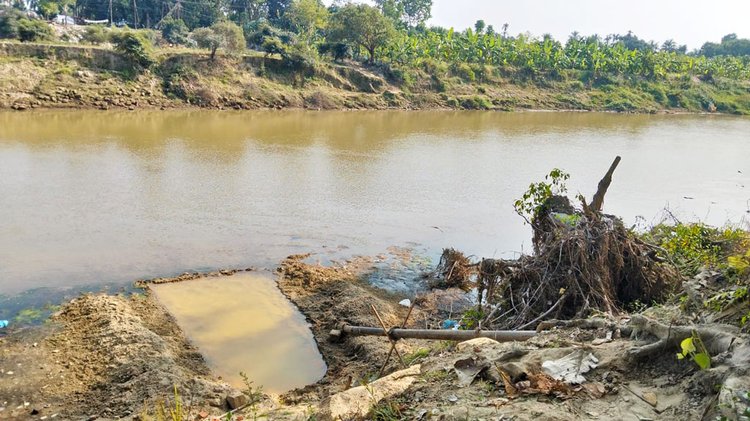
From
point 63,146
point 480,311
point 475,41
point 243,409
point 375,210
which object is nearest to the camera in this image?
point 243,409

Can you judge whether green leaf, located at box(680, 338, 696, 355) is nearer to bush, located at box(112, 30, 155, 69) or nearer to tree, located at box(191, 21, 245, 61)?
bush, located at box(112, 30, 155, 69)

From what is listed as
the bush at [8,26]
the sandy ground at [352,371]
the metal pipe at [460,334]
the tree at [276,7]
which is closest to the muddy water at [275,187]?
the sandy ground at [352,371]

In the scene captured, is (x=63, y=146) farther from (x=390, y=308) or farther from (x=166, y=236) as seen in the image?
(x=390, y=308)

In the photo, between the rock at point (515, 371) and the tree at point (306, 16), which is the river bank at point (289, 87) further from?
the rock at point (515, 371)

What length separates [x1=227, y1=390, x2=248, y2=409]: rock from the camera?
571cm

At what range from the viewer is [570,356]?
4219 mm

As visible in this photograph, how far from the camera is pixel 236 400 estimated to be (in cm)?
573

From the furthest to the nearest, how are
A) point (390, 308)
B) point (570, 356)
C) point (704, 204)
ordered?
point (704, 204)
point (390, 308)
point (570, 356)

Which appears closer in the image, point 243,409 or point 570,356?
point 570,356

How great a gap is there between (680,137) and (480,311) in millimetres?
30992

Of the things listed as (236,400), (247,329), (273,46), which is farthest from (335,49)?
(236,400)

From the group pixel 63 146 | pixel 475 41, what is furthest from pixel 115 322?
pixel 475 41

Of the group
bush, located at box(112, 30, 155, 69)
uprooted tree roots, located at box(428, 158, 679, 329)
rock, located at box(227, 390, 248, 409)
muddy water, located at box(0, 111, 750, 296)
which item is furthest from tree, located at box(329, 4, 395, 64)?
rock, located at box(227, 390, 248, 409)

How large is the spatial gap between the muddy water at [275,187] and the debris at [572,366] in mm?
7173
